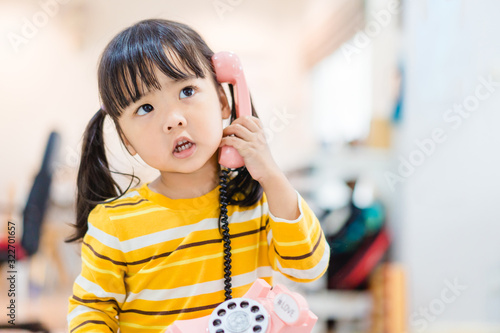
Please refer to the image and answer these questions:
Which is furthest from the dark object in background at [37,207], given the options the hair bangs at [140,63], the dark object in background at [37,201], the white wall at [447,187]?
the white wall at [447,187]

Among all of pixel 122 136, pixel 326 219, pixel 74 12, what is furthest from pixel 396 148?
pixel 122 136

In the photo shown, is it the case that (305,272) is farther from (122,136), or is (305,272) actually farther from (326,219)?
→ (326,219)

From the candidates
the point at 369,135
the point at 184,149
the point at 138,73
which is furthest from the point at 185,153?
the point at 369,135

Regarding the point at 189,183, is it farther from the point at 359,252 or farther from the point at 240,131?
the point at 359,252

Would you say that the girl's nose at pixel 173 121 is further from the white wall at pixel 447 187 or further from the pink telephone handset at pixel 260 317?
the white wall at pixel 447 187

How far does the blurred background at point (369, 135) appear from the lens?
1.74 metres

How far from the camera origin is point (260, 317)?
1.62ft

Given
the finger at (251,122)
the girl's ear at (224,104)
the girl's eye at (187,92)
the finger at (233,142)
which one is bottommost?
the finger at (233,142)

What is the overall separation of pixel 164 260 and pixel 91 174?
0.19m

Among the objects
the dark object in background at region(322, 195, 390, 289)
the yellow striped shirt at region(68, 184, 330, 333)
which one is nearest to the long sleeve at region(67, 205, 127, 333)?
the yellow striped shirt at region(68, 184, 330, 333)

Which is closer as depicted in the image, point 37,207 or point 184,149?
point 184,149

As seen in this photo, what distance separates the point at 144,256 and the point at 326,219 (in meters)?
1.18

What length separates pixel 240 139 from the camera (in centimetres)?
59

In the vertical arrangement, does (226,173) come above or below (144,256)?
above
